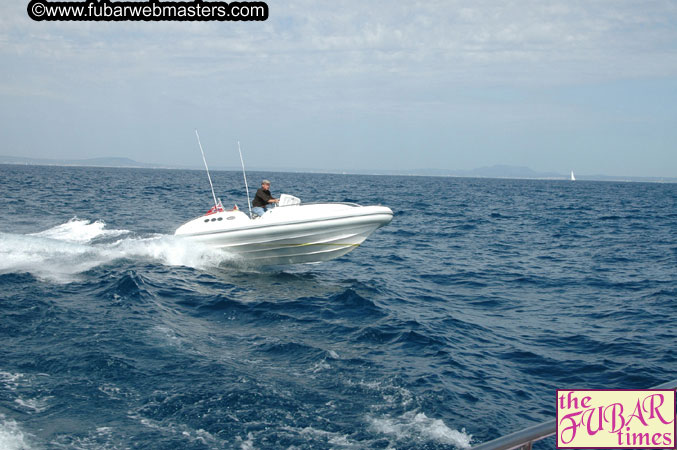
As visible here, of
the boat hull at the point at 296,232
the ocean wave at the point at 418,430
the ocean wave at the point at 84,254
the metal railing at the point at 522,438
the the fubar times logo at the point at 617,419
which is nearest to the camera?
the metal railing at the point at 522,438

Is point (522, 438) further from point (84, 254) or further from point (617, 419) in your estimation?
point (84, 254)

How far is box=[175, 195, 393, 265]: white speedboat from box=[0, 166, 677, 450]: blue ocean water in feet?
1.92

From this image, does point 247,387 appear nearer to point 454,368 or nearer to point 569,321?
point 454,368

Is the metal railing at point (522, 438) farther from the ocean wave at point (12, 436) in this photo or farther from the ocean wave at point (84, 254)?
the ocean wave at point (84, 254)

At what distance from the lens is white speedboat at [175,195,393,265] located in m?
12.8

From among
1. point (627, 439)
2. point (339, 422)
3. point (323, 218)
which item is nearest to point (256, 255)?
point (323, 218)

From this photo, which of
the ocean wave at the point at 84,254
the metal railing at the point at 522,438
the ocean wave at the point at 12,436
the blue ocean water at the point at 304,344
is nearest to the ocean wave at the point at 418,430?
the blue ocean water at the point at 304,344

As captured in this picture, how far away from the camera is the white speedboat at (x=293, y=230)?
1277cm

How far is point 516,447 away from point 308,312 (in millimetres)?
8484

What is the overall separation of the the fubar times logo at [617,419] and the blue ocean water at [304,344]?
3565mm

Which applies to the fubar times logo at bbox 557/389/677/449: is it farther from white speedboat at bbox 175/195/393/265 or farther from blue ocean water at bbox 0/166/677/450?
white speedboat at bbox 175/195/393/265

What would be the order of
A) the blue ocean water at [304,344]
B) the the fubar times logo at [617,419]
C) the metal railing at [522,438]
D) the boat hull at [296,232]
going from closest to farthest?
the metal railing at [522,438] → the the fubar times logo at [617,419] → the blue ocean water at [304,344] → the boat hull at [296,232]

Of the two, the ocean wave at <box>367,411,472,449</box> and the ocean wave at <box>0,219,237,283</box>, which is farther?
the ocean wave at <box>0,219,237,283</box>

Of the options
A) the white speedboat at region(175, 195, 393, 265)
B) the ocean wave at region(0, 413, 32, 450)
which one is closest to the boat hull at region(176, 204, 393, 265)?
the white speedboat at region(175, 195, 393, 265)
